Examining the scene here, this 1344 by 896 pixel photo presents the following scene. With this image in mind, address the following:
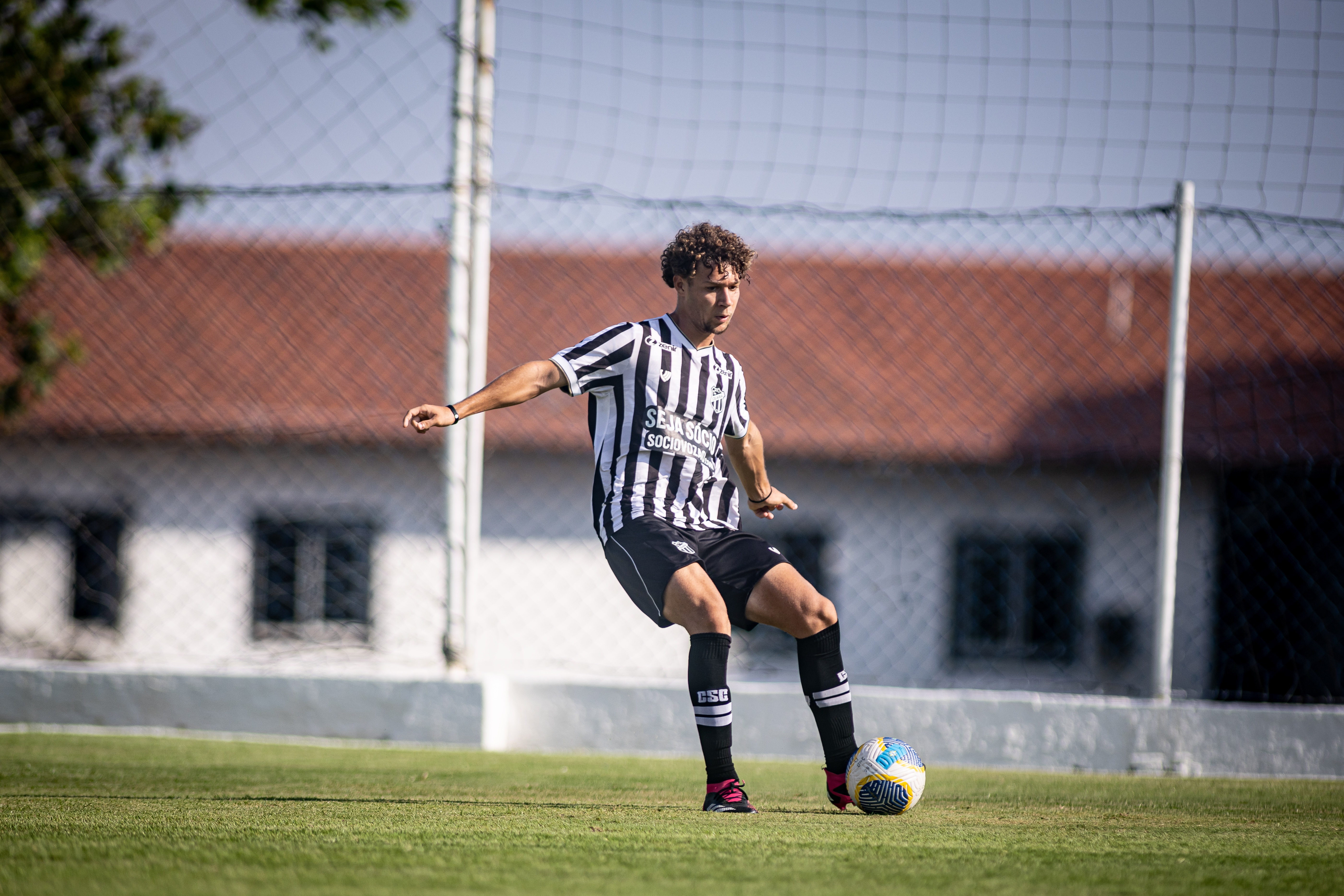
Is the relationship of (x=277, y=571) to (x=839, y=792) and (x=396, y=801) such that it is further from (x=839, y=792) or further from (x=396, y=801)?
(x=839, y=792)

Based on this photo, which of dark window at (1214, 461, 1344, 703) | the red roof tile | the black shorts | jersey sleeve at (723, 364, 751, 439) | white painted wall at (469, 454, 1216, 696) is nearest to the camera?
the black shorts

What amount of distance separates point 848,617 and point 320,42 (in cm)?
730

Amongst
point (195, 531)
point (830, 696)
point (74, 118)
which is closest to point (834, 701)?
point (830, 696)

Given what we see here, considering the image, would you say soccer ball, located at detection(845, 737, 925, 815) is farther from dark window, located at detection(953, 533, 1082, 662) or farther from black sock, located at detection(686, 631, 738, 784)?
dark window, located at detection(953, 533, 1082, 662)

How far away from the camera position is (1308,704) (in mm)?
5883

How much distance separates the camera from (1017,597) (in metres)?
11.5

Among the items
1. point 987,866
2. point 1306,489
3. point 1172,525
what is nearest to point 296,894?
point 987,866

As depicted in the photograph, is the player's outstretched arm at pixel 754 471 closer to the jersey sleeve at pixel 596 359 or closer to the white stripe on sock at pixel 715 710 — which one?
the jersey sleeve at pixel 596 359

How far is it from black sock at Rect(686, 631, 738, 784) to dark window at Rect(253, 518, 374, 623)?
27.7 feet

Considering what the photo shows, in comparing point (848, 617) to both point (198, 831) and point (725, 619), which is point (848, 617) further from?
point (198, 831)

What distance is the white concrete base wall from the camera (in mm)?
5473

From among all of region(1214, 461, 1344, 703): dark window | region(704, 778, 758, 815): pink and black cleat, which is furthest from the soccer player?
region(1214, 461, 1344, 703): dark window

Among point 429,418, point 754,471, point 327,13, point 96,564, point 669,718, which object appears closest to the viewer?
Answer: point 429,418

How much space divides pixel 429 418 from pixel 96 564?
10.4m
